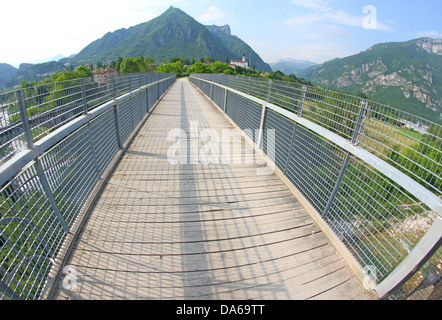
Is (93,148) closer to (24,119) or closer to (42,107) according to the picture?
(42,107)

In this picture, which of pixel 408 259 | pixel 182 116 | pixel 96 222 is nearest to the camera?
pixel 408 259

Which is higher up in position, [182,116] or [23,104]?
[23,104]

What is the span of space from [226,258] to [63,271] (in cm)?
156

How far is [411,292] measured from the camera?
5.89 feet

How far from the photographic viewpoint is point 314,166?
307 centimetres

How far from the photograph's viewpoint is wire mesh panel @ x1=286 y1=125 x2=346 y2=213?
2730 millimetres

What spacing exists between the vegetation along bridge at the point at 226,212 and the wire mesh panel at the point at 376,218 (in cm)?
1

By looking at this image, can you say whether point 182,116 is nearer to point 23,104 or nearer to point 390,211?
point 23,104

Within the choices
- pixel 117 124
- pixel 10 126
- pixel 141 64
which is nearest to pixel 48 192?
pixel 10 126

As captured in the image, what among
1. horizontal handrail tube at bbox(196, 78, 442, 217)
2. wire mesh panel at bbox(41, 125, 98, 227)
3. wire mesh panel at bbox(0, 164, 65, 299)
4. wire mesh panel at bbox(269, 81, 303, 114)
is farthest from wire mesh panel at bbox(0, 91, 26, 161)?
wire mesh panel at bbox(269, 81, 303, 114)

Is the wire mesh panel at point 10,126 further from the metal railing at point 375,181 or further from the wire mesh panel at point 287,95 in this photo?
the wire mesh panel at point 287,95

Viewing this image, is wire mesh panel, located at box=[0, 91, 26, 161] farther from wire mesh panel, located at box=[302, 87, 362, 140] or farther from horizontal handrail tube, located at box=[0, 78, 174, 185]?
wire mesh panel, located at box=[302, 87, 362, 140]
